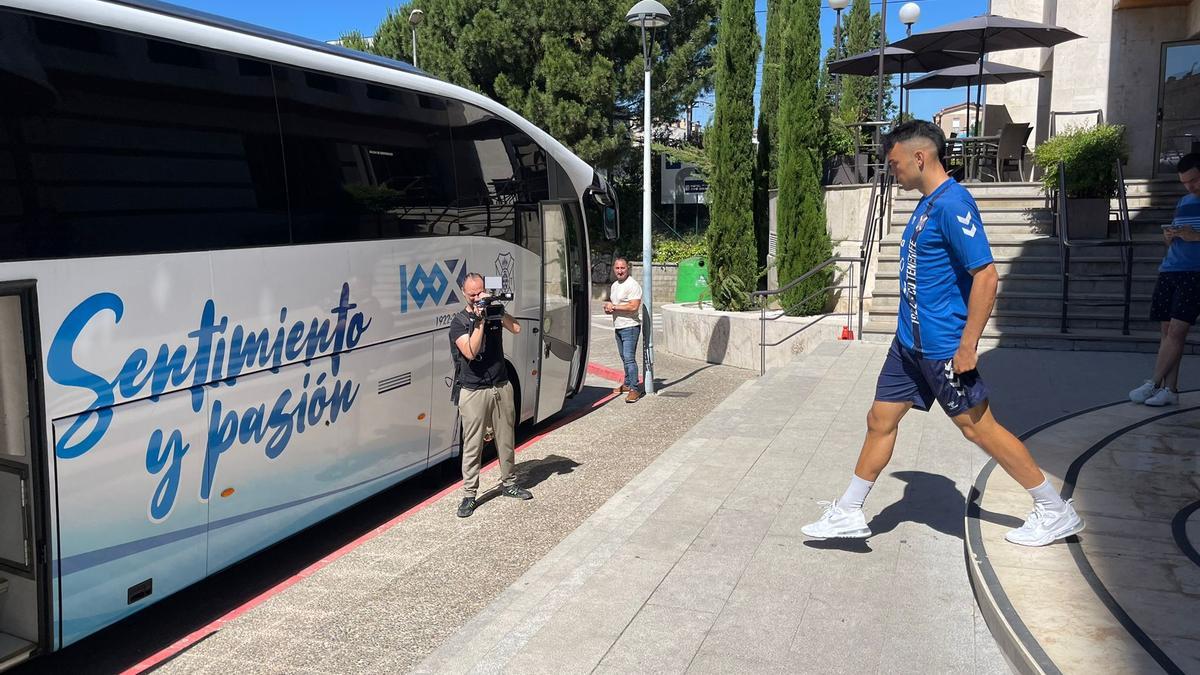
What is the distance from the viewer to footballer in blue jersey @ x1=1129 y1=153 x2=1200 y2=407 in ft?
24.0

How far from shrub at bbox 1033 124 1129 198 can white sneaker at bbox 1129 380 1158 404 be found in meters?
6.08

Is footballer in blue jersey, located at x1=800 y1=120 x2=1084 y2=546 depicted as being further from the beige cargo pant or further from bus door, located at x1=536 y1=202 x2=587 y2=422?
bus door, located at x1=536 y1=202 x2=587 y2=422

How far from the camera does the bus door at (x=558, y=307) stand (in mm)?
9688

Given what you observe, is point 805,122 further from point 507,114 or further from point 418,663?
point 418,663

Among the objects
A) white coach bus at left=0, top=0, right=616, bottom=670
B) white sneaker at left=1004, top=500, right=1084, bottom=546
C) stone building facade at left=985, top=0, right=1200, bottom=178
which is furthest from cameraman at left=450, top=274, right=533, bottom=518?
stone building facade at left=985, top=0, right=1200, bottom=178

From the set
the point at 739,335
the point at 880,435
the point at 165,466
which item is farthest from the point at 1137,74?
the point at 165,466

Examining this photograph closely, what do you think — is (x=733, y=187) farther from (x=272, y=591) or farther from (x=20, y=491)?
(x=20, y=491)

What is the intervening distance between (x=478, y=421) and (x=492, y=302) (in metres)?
0.91

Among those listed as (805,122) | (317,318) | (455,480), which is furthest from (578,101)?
(317,318)

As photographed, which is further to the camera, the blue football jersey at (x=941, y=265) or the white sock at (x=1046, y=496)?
the white sock at (x=1046, y=496)

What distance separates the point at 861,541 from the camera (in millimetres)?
5418

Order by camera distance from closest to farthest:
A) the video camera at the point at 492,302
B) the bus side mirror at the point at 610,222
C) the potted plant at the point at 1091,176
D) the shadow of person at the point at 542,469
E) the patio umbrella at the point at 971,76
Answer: the video camera at the point at 492,302 → the shadow of person at the point at 542,469 → the bus side mirror at the point at 610,222 → the potted plant at the point at 1091,176 → the patio umbrella at the point at 971,76

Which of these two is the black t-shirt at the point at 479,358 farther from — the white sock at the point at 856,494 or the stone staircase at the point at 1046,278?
the stone staircase at the point at 1046,278

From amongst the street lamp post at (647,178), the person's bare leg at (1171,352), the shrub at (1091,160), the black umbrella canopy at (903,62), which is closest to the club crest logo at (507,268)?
the street lamp post at (647,178)
